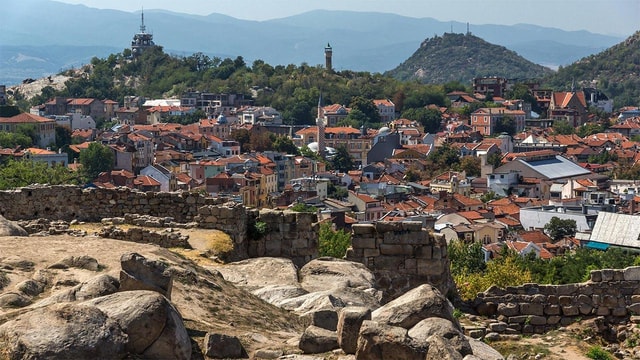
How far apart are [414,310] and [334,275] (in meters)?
3.09

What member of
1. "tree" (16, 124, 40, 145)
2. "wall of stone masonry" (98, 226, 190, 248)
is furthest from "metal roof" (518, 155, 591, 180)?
"wall of stone masonry" (98, 226, 190, 248)

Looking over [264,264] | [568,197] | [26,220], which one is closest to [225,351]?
[264,264]

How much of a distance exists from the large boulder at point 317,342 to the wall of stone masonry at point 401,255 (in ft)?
14.4

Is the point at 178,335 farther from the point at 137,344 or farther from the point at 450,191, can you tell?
the point at 450,191

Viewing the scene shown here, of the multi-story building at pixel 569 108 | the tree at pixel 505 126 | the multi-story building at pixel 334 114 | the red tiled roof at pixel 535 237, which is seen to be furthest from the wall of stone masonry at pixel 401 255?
the multi-story building at pixel 569 108

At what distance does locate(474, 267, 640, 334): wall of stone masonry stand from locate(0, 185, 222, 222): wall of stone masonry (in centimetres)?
353

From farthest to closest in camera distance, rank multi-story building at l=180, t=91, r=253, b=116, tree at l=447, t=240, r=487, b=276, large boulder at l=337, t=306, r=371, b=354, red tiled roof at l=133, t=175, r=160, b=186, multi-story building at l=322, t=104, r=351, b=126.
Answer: multi-story building at l=180, t=91, r=253, b=116 → multi-story building at l=322, t=104, r=351, b=126 → red tiled roof at l=133, t=175, r=160, b=186 → tree at l=447, t=240, r=487, b=276 → large boulder at l=337, t=306, r=371, b=354

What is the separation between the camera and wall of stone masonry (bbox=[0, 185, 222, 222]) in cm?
1291

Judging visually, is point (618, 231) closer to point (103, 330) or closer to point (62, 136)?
point (103, 330)

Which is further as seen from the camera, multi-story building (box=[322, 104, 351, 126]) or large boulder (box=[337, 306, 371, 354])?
multi-story building (box=[322, 104, 351, 126])

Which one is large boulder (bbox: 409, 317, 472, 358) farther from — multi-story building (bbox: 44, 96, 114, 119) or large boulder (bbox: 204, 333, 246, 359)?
multi-story building (bbox: 44, 96, 114, 119)

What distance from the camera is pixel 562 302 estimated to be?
11391 millimetres

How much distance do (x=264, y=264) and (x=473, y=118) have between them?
11171 centimetres

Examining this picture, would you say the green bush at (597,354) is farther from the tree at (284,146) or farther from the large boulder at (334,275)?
the tree at (284,146)
